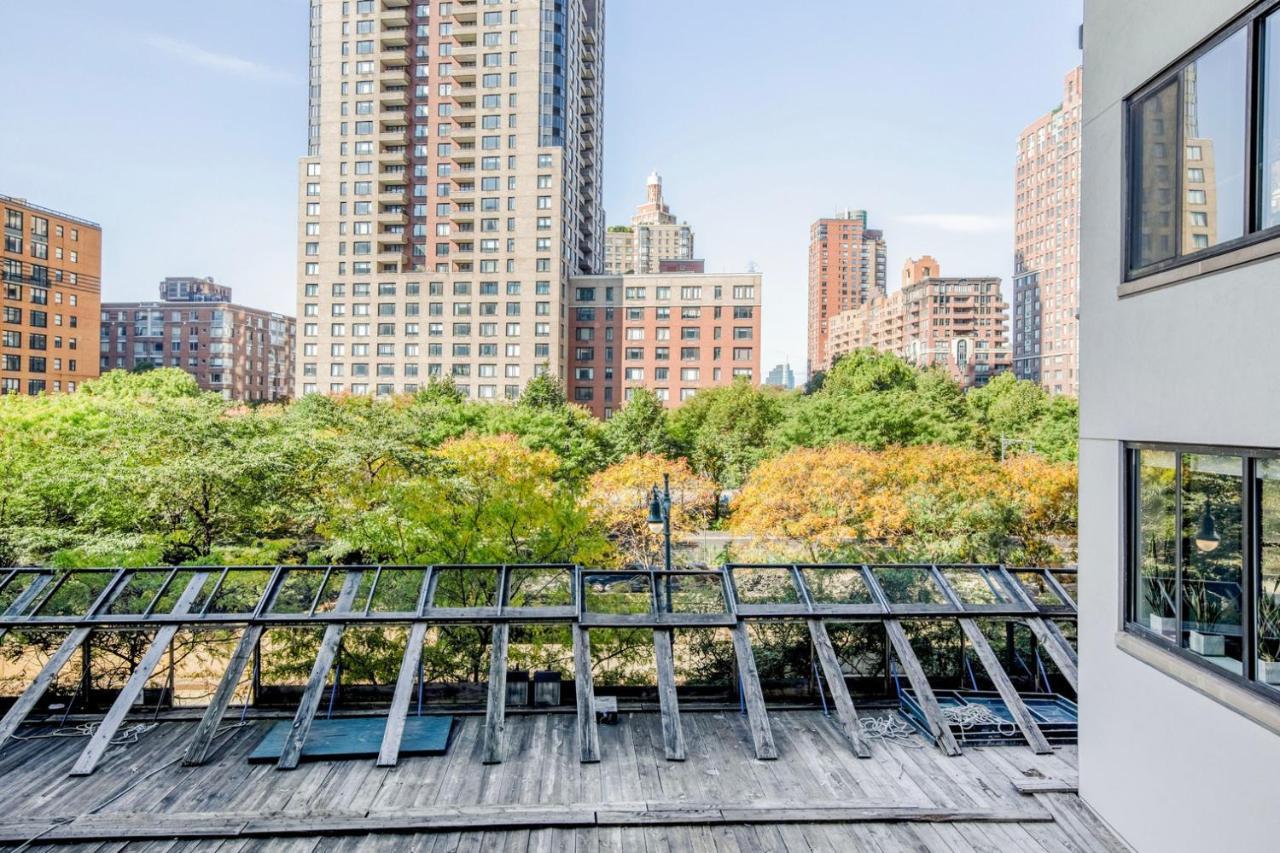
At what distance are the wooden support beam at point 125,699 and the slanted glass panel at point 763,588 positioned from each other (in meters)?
6.88

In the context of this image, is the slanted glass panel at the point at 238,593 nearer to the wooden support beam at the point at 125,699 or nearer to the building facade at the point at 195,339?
the wooden support beam at the point at 125,699

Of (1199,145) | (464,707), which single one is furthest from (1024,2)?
(464,707)

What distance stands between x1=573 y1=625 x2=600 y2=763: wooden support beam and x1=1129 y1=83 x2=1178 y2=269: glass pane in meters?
6.79

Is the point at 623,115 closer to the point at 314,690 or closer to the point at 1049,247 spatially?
the point at 1049,247

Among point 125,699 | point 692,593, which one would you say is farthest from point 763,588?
point 125,699

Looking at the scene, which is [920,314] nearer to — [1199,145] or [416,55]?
[416,55]

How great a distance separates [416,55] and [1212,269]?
255ft

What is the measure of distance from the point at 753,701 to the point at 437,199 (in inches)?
2717

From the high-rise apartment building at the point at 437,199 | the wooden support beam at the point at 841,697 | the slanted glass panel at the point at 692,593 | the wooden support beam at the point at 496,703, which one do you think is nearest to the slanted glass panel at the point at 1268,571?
the wooden support beam at the point at 841,697

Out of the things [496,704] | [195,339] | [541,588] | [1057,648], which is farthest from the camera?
[195,339]

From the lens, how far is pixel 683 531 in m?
27.4

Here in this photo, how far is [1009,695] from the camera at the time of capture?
8852 millimetres

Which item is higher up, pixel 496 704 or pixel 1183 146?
pixel 1183 146

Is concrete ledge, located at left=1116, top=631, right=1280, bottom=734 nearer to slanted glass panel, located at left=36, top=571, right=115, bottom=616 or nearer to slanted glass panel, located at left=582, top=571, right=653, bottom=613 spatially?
slanted glass panel, located at left=582, top=571, right=653, bottom=613
